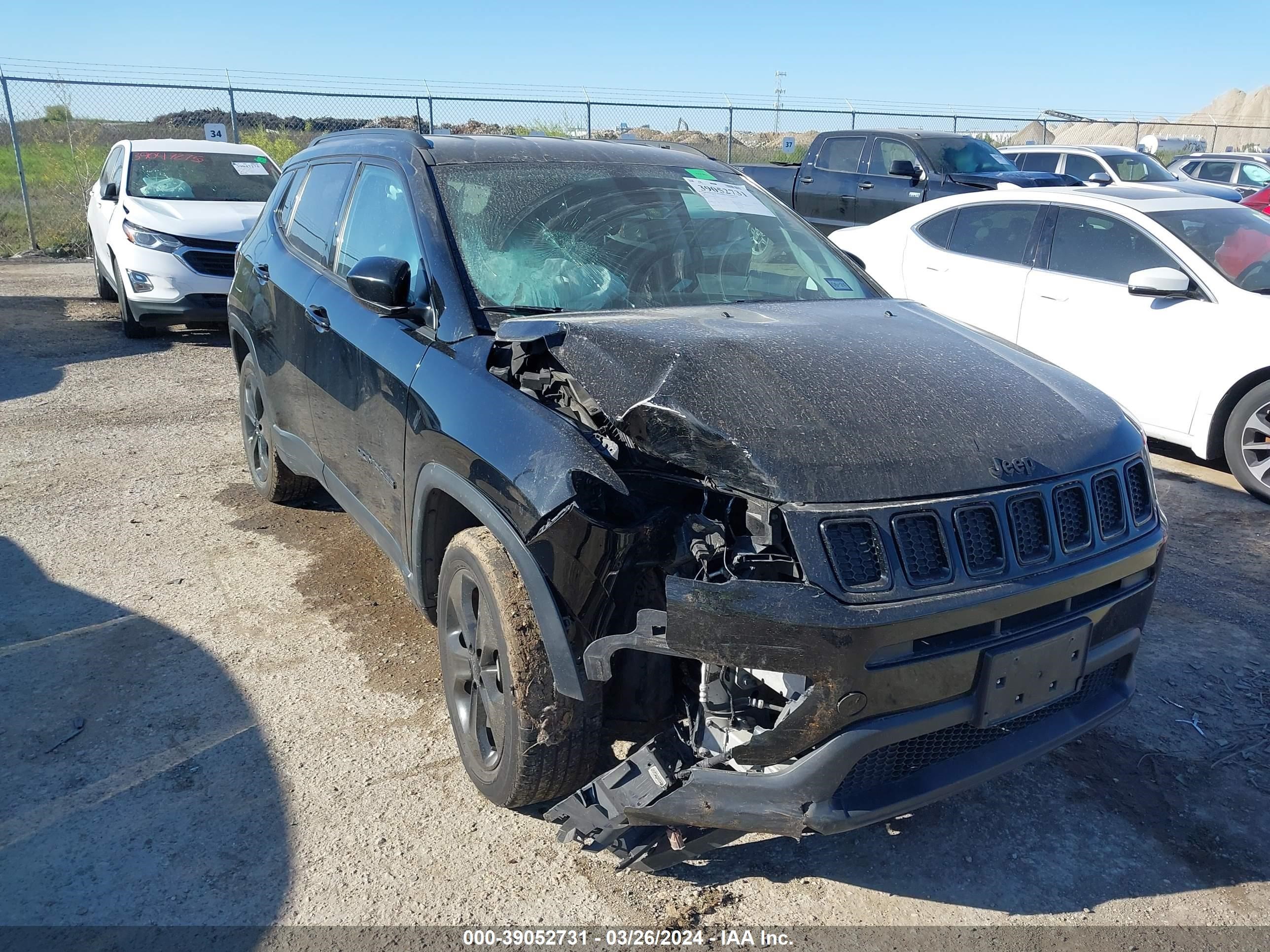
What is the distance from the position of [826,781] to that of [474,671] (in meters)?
1.22

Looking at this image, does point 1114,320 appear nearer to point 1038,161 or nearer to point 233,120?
point 1038,161

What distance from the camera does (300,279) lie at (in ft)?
14.5

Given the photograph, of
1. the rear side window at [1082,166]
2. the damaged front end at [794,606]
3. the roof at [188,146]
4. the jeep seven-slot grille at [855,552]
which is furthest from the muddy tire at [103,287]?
the rear side window at [1082,166]

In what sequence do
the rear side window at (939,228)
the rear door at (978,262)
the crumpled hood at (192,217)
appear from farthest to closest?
the crumpled hood at (192,217)
the rear side window at (939,228)
the rear door at (978,262)

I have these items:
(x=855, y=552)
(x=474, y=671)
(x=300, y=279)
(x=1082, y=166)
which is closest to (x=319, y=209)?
(x=300, y=279)

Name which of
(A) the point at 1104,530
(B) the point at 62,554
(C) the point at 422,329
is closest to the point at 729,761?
(A) the point at 1104,530

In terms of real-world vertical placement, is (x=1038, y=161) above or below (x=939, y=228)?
above

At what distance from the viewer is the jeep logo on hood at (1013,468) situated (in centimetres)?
247

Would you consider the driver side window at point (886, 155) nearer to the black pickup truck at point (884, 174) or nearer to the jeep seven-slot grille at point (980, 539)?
the black pickup truck at point (884, 174)

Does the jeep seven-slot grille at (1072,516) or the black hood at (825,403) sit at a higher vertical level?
the black hood at (825,403)

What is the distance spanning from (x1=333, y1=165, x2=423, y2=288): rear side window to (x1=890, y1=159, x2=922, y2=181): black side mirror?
32.2ft

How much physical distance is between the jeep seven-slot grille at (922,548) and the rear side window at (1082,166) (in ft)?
49.6

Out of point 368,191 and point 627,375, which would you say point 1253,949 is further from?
point 368,191

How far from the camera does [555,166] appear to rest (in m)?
3.85
